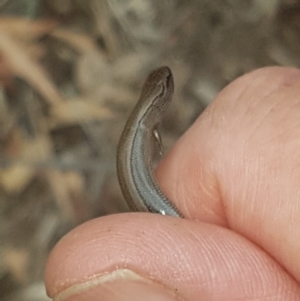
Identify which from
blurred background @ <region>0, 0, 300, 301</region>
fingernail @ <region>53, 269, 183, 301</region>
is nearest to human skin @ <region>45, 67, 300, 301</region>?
fingernail @ <region>53, 269, 183, 301</region>

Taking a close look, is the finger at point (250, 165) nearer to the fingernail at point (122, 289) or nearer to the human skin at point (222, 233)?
the human skin at point (222, 233)

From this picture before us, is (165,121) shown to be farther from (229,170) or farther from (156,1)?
(229,170)

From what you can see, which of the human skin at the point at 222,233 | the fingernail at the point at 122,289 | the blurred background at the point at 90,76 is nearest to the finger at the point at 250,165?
the human skin at the point at 222,233

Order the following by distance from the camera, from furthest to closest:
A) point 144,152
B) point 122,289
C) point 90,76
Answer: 1. point 90,76
2. point 144,152
3. point 122,289

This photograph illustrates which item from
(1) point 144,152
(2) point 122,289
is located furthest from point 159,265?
(1) point 144,152

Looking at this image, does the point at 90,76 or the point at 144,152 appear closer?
the point at 144,152

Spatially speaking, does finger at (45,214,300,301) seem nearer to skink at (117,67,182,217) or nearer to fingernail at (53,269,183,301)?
fingernail at (53,269,183,301)

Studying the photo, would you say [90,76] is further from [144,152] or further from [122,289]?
[122,289]
